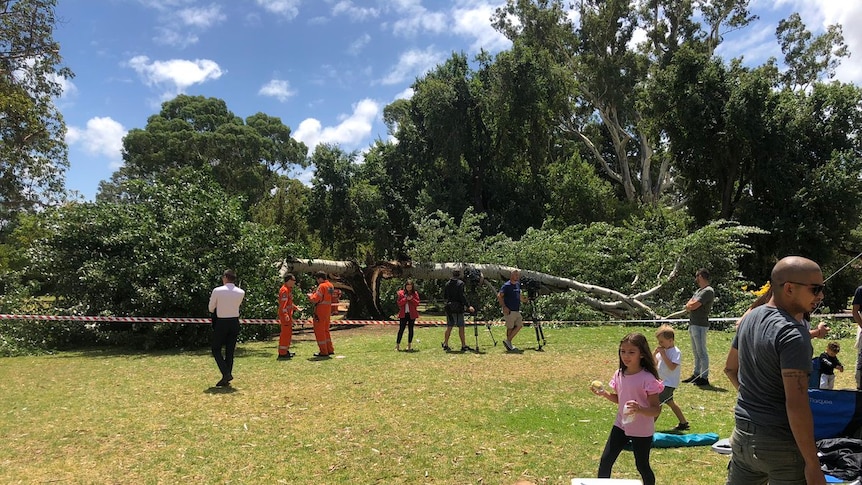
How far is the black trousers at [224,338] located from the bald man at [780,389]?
6852 mm

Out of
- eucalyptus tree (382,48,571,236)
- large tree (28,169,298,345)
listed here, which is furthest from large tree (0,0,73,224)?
eucalyptus tree (382,48,571,236)

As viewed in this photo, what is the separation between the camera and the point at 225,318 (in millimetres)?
7891

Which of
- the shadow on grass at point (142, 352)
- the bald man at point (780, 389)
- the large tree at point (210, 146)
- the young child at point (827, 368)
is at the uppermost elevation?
the large tree at point (210, 146)

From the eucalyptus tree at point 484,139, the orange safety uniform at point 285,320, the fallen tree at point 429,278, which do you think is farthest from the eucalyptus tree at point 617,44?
the orange safety uniform at point 285,320

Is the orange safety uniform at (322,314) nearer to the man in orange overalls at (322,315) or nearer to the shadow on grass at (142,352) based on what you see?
the man in orange overalls at (322,315)

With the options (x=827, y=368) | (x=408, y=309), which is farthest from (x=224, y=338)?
(x=827, y=368)

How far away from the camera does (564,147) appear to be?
37312mm

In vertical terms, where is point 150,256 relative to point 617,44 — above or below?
below

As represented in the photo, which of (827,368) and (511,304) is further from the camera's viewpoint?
(511,304)

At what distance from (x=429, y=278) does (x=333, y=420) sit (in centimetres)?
1061

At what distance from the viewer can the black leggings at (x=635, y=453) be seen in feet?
→ 12.4

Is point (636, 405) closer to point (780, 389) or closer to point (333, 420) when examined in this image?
point (780, 389)

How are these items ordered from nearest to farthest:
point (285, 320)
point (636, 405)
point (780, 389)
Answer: point (780, 389), point (636, 405), point (285, 320)

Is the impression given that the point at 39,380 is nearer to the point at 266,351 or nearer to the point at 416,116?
the point at 266,351
